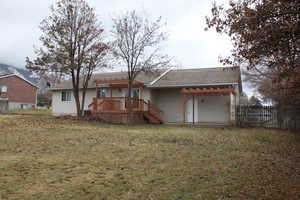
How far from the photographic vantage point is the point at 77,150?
25.4 ft

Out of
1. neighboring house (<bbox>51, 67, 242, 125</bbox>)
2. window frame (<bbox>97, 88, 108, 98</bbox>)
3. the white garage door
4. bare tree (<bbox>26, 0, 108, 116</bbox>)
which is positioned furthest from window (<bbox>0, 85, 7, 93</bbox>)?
the white garage door

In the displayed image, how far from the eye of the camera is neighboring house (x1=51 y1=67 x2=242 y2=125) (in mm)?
18266

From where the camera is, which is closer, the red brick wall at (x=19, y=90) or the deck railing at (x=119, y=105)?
the deck railing at (x=119, y=105)

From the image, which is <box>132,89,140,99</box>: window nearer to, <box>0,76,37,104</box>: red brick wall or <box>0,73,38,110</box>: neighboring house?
<box>0,73,38,110</box>: neighboring house

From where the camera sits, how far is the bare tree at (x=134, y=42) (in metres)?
17.6

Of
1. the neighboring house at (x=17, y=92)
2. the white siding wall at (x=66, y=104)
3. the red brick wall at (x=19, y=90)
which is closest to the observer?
the white siding wall at (x=66, y=104)

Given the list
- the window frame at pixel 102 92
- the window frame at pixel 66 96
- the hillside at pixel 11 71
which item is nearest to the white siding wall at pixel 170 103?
the window frame at pixel 102 92

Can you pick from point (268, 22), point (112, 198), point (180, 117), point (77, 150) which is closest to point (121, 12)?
point (180, 117)

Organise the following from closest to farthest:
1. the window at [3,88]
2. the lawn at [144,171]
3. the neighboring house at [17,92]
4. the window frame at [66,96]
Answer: the lawn at [144,171], the window frame at [66,96], the window at [3,88], the neighboring house at [17,92]

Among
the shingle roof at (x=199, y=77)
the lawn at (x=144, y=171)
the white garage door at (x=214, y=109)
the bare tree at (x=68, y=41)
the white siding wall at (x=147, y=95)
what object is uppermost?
the bare tree at (x=68, y=41)

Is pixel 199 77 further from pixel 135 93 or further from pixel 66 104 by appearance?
pixel 66 104

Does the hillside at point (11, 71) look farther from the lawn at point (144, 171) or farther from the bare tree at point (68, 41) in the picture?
the lawn at point (144, 171)

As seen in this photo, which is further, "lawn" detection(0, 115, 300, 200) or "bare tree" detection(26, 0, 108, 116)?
"bare tree" detection(26, 0, 108, 116)

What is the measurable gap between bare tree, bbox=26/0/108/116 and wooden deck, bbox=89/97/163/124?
10.2 ft
